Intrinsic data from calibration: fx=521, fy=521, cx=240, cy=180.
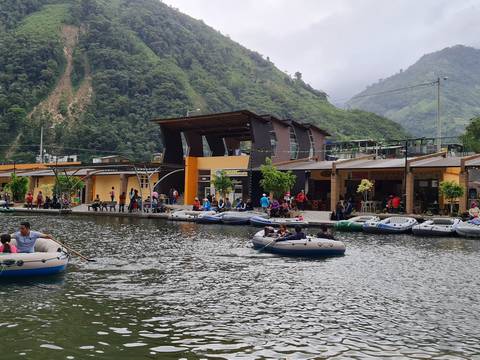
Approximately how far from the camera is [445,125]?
166875 mm

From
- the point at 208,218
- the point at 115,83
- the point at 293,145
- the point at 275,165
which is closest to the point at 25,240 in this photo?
A: the point at 208,218

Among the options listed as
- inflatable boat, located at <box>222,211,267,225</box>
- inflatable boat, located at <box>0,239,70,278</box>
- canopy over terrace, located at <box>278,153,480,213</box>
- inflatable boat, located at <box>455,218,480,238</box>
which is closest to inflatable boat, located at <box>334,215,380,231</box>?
inflatable boat, located at <box>455,218,480,238</box>

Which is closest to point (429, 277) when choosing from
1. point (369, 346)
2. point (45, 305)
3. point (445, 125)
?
point (369, 346)

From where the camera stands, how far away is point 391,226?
34000 mm

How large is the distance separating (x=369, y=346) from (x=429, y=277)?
8590 mm

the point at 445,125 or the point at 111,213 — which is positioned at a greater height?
the point at 445,125

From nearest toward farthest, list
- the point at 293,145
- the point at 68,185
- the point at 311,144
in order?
1. the point at 68,185
2. the point at 293,145
3. the point at 311,144

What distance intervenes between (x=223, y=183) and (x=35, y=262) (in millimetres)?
34393

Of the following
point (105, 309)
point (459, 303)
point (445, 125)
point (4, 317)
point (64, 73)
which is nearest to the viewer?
point (4, 317)

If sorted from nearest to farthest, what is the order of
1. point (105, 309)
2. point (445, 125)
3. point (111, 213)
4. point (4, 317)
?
point (4, 317) → point (105, 309) → point (111, 213) → point (445, 125)

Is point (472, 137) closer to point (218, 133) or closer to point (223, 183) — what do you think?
A: point (218, 133)

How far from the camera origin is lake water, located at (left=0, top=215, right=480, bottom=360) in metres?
9.86

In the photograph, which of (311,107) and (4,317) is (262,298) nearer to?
(4,317)

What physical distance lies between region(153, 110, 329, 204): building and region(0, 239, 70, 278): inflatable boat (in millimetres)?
34847
